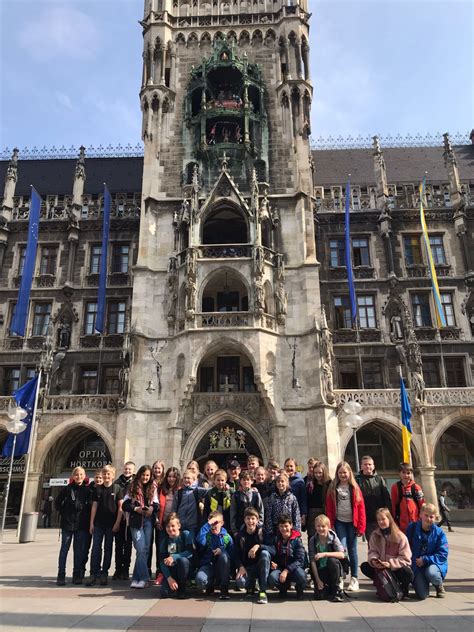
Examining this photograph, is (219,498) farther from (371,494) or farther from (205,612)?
(371,494)

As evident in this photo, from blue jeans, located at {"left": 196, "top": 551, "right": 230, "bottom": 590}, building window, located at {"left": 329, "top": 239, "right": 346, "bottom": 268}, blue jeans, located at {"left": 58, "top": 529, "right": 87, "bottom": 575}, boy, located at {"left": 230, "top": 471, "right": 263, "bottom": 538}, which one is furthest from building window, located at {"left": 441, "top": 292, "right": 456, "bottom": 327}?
blue jeans, located at {"left": 58, "top": 529, "right": 87, "bottom": 575}

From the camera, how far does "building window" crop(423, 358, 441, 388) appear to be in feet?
81.0

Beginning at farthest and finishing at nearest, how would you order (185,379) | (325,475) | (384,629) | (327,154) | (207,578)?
(327,154)
(185,379)
(325,475)
(207,578)
(384,629)

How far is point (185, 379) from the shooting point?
21.4 meters

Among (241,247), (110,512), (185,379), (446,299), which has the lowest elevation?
(110,512)

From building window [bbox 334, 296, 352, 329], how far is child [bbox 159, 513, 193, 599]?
19.5 metres

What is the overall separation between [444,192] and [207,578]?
90.1 ft

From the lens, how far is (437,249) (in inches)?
1075

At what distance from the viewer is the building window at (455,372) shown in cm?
2472

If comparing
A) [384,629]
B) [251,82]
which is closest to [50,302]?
[251,82]

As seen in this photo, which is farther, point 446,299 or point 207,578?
point 446,299

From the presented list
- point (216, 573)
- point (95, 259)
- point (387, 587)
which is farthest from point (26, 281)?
point (387, 587)

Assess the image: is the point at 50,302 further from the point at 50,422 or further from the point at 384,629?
the point at 384,629

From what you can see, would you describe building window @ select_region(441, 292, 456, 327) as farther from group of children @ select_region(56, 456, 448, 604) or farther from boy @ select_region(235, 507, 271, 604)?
boy @ select_region(235, 507, 271, 604)
